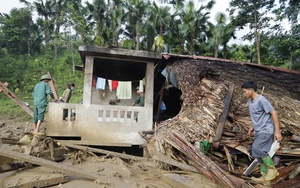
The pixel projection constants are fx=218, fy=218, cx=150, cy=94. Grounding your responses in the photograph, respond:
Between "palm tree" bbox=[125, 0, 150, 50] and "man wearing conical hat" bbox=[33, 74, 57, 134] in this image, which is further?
"palm tree" bbox=[125, 0, 150, 50]

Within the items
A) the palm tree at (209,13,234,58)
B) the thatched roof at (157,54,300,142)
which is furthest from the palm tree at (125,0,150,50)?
the thatched roof at (157,54,300,142)

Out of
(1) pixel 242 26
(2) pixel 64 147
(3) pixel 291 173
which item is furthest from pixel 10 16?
(3) pixel 291 173

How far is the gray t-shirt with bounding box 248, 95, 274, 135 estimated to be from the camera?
10.2 ft

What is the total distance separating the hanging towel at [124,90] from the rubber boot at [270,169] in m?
8.07

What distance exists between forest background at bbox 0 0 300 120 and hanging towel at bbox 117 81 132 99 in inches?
292

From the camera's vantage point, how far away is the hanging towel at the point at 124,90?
35.0ft

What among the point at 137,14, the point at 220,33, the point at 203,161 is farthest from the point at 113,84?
the point at 137,14

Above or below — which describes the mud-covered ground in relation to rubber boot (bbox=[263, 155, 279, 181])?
below

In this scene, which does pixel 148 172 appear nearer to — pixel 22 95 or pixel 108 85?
pixel 108 85

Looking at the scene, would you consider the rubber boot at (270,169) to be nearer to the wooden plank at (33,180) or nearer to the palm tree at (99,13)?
the wooden plank at (33,180)

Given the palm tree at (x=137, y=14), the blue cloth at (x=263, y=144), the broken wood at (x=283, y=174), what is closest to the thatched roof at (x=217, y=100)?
the broken wood at (x=283, y=174)

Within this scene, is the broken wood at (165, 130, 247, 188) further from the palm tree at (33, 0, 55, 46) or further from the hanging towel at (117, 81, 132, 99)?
the palm tree at (33, 0, 55, 46)

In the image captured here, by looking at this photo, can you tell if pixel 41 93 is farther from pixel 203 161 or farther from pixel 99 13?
pixel 99 13

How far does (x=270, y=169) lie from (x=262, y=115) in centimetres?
77
